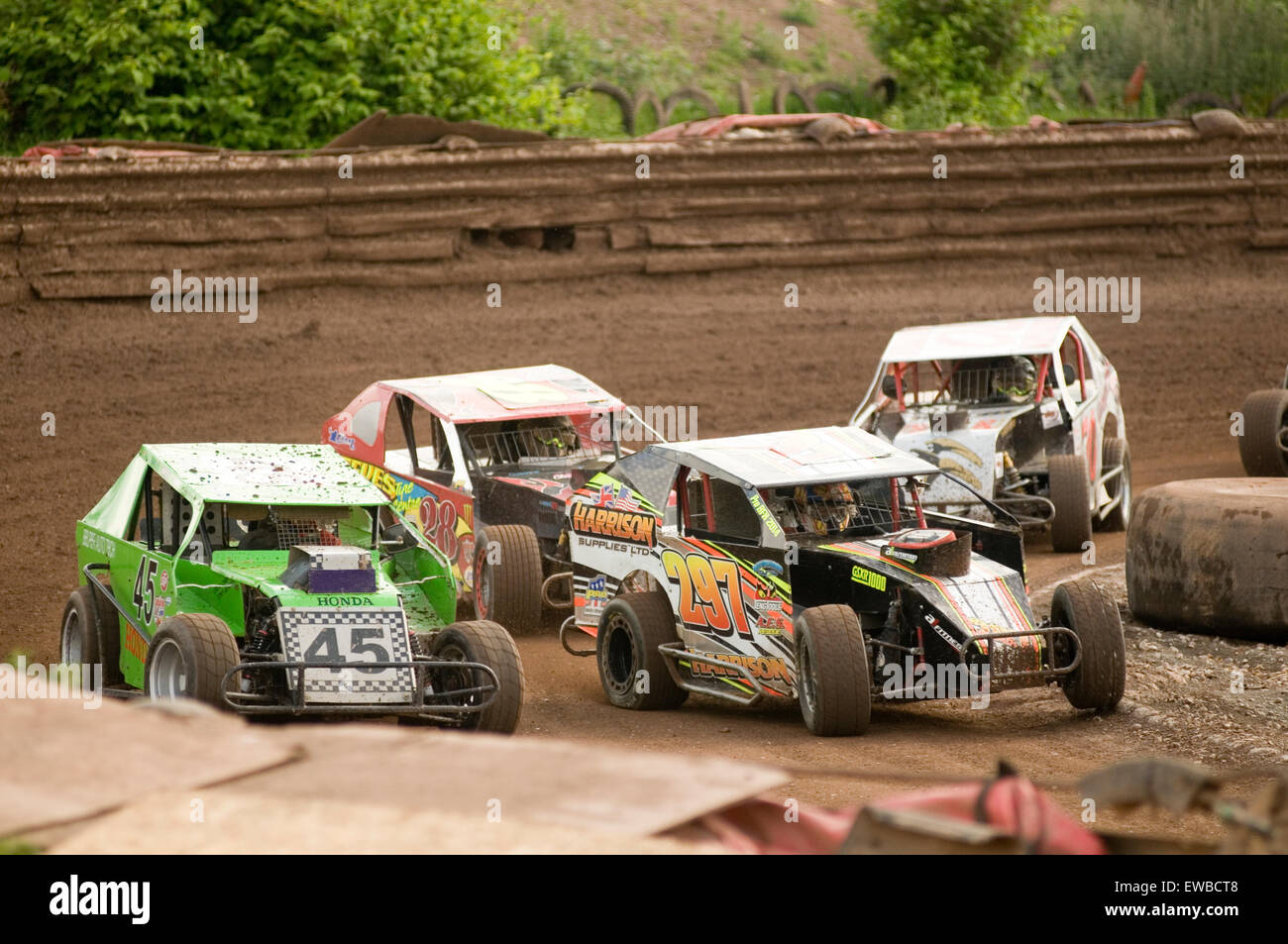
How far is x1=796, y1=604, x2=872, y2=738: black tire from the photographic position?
722cm

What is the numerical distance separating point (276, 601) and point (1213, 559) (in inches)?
189

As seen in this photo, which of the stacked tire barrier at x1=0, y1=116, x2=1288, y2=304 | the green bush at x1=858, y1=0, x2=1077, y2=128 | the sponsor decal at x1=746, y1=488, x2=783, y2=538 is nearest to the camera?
the sponsor decal at x1=746, y1=488, x2=783, y2=538

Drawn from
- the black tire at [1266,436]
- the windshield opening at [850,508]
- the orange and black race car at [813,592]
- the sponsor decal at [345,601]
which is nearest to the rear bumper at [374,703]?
the sponsor decal at [345,601]

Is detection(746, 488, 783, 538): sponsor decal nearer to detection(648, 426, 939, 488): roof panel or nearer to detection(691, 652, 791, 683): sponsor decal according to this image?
detection(648, 426, 939, 488): roof panel

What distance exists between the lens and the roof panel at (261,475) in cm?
770

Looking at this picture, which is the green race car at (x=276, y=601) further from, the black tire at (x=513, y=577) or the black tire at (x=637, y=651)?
the black tire at (x=513, y=577)

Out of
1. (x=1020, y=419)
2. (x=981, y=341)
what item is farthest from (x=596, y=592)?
(x=981, y=341)

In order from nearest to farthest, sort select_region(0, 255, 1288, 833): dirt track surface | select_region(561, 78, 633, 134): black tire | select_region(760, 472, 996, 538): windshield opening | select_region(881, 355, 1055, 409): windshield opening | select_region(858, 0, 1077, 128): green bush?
select_region(760, 472, 996, 538): windshield opening → select_region(881, 355, 1055, 409): windshield opening → select_region(0, 255, 1288, 833): dirt track surface → select_region(561, 78, 633, 134): black tire → select_region(858, 0, 1077, 128): green bush

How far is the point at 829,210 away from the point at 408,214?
15.0ft

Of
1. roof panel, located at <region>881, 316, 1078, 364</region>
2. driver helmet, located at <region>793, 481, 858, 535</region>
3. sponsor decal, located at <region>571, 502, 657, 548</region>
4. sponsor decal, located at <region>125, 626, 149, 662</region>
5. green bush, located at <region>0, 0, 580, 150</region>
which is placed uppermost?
green bush, located at <region>0, 0, 580, 150</region>

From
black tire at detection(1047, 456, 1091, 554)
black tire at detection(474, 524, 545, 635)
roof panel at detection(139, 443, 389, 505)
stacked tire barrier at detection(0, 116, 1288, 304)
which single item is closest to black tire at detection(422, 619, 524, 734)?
roof panel at detection(139, 443, 389, 505)

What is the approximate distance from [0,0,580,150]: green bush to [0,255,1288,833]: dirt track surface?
2.73m

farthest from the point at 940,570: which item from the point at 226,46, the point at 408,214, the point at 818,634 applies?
→ the point at 226,46
